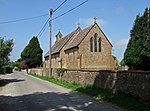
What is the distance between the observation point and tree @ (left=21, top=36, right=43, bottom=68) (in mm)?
92250

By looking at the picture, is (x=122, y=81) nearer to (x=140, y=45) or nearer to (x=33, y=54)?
(x=140, y=45)

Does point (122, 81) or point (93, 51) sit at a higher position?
point (93, 51)

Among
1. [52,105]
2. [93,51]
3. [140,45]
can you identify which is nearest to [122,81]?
[52,105]

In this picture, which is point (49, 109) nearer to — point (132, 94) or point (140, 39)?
point (132, 94)

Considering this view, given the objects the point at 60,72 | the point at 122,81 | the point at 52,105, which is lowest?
the point at 52,105

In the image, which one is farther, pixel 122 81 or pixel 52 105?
pixel 122 81

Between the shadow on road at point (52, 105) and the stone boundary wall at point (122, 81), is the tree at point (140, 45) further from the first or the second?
the shadow on road at point (52, 105)

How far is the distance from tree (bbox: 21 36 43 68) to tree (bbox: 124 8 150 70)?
58371mm

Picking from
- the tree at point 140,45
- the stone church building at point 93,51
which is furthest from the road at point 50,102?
the stone church building at point 93,51

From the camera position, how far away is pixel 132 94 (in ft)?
53.9

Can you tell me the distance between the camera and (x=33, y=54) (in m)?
92.2

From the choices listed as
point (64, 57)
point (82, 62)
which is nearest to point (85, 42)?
point (82, 62)

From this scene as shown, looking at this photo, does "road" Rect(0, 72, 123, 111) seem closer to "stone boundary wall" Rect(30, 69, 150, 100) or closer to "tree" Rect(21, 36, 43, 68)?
"stone boundary wall" Rect(30, 69, 150, 100)

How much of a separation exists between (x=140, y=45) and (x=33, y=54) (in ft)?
203
